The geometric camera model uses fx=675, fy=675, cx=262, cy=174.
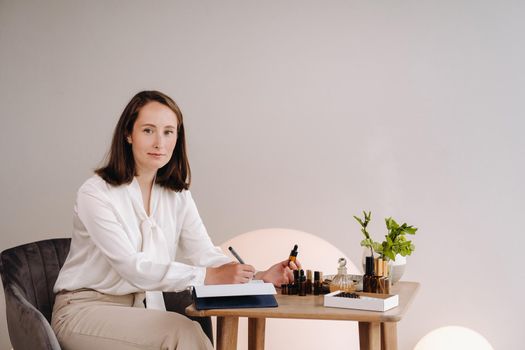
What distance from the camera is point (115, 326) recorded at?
1788 millimetres

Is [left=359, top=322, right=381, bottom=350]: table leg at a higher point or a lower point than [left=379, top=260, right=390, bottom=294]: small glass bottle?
lower

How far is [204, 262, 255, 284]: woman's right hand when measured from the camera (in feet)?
5.94

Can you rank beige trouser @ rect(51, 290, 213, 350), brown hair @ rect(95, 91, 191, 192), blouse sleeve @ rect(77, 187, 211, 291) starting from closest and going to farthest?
beige trouser @ rect(51, 290, 213, 350), blouse sleeve @ rect(77, 187, 211, 291), brown hair @ rect(95, 91, 191, 192)

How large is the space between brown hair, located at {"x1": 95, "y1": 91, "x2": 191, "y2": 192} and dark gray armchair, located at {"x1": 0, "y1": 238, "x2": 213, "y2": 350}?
1.25 feet

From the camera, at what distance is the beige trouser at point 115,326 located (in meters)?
1.72

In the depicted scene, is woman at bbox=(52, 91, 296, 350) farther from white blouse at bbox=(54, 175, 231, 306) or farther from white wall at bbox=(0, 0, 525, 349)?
white wall at bbox=(0, 0, 525, 349)

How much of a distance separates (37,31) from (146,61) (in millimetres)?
589

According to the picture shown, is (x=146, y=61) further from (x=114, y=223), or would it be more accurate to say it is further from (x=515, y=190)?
(x=515, y=190)

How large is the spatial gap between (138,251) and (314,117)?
143 cm

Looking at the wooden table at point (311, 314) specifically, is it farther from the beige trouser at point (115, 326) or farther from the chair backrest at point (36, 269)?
the chair backrest at point (36, 269)

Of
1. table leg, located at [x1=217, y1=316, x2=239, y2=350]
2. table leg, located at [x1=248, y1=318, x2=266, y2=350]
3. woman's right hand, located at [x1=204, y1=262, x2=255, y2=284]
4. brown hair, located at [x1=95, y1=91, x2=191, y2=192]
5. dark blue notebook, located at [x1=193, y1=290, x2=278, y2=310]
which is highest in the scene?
brown hair, located at [x1=95, y1=91, x2=191, y2=192]

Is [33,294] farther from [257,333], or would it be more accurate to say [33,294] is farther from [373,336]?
[373,336]

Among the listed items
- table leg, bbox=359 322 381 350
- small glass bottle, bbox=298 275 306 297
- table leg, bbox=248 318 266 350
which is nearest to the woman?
small glass bottle, bbox=298 275 306 297

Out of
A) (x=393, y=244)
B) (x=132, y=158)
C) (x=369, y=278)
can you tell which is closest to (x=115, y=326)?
(x=132, y=158)
